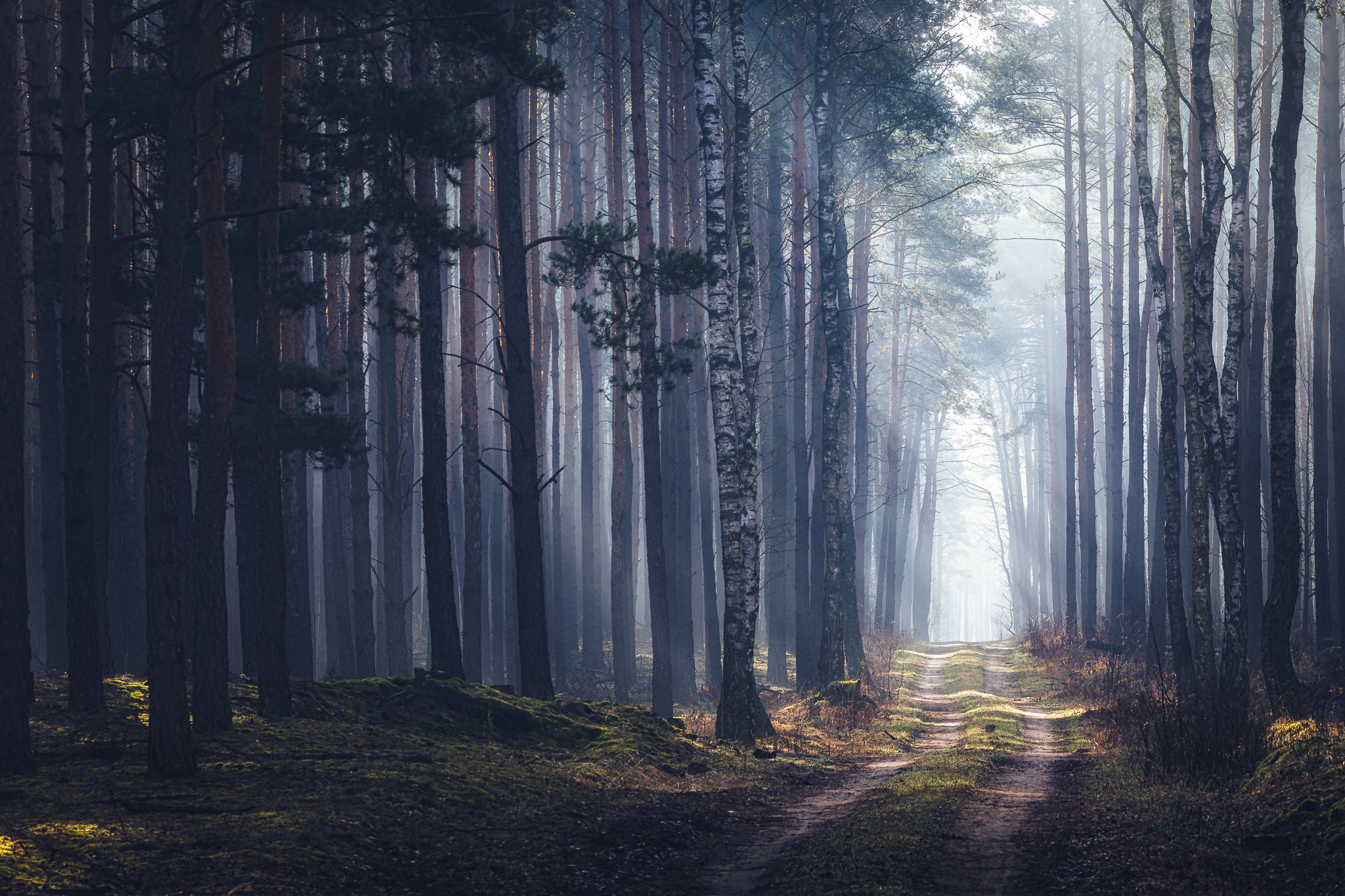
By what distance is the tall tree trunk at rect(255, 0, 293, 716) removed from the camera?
10695 millimetres

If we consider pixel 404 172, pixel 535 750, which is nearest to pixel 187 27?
pixel 404 172

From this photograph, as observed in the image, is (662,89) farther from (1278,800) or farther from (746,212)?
(1278,800)

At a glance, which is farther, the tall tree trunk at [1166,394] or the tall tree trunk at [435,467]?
the tall tree trunk at [1166,394]

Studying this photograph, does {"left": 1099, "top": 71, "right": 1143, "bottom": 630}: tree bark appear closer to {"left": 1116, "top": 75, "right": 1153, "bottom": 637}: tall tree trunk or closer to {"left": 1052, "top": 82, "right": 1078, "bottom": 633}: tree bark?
{"left": 1116, "top": 75, "right": 1153, "bottom": 637}: tall tree trunk

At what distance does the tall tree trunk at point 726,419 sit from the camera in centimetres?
1410

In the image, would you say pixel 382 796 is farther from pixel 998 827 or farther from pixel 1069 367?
pixel 1069 367

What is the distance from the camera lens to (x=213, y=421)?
9.22 meters

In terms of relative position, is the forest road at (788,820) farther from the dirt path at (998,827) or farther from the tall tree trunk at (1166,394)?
the tall tree trunk at (1166,394)

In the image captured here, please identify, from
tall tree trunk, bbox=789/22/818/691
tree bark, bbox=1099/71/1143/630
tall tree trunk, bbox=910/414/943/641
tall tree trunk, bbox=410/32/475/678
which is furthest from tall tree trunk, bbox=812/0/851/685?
tall tree trunk, bbox=910/414/943/641

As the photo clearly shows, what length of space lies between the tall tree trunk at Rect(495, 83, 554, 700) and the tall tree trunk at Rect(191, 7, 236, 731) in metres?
4.40

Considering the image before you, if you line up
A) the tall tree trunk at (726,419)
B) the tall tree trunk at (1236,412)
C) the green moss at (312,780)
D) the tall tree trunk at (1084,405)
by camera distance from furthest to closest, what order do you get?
the tall tree trunk at (1084,405) < the tall tree trunk at (726,419) < the tall tree trunk at (1236,412) < the green moss at (312,780)

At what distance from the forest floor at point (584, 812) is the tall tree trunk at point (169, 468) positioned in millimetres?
446

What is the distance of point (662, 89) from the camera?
2183 centimetres

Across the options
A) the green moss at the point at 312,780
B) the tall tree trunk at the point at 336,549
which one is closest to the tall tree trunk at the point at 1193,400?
the green moss at the point at 312,780
